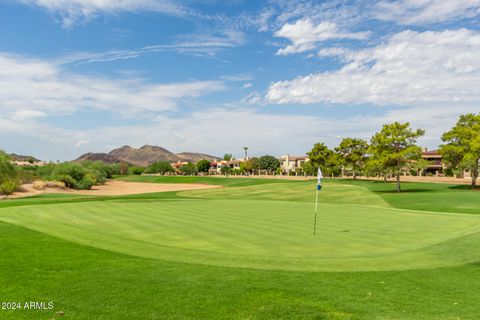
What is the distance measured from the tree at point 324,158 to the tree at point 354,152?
117 inches

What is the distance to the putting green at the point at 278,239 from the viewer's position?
12242 mm

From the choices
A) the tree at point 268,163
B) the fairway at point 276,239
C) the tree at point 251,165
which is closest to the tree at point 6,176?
the fairway at point 276,239

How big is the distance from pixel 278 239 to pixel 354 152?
71671 mm

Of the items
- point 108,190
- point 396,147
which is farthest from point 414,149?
point 108,190

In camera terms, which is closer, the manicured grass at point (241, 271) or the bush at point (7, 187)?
the manicured grass at point (241, 271)

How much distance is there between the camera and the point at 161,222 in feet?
68.2

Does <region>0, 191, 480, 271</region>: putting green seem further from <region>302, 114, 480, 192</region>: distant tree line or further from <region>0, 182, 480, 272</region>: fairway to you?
<region>302, 114, 480, 192</region>: distant tree line

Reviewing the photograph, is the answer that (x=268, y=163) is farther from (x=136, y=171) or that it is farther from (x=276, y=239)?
(x=276, y=239)

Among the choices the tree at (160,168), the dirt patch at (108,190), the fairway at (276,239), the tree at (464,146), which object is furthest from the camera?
the tree at (160,168)

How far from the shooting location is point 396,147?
53.6 meters

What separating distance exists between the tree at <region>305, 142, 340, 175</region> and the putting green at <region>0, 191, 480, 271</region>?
65.2 m

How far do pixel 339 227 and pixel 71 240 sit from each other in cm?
1328

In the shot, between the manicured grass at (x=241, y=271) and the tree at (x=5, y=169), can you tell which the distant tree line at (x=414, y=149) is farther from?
the tree at (x=5, y=169)

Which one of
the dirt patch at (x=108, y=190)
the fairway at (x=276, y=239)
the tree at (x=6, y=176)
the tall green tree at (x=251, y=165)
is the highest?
the tall green tree at (x=251, y=165)
